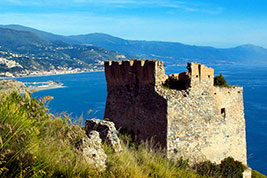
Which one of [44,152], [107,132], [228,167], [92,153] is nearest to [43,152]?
[44,152]

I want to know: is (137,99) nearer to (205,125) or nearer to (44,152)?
(205,125)

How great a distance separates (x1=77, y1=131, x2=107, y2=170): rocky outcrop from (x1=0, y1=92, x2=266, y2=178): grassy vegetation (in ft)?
0.40

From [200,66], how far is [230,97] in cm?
303

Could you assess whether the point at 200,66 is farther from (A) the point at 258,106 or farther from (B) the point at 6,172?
(A) the point at 258,106

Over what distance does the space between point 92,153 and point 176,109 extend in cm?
699

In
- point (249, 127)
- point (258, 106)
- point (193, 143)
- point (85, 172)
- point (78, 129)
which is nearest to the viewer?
point (85, 172)

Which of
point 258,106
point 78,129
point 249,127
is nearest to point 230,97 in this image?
point 78,129

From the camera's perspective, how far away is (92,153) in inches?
225

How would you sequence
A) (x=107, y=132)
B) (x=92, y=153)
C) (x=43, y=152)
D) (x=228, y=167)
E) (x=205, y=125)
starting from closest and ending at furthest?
(x=43, y=152) < (x=92, y=153) < (x=107, y=132) < (x=205, y=125) < (x=228, y=167)

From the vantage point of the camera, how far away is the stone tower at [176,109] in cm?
1225

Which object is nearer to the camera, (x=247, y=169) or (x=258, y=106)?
(x=247, y=169)

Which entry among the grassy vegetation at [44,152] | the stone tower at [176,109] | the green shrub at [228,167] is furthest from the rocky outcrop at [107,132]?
the green shrub at [228,167]

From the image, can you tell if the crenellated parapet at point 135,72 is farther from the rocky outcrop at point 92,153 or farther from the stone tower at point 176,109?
the rocky outcrop at point 92,153

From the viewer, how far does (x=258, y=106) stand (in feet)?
253
